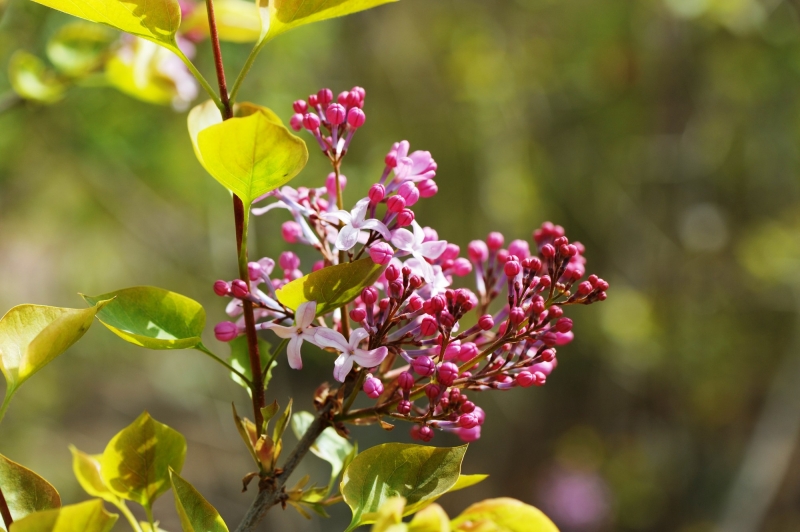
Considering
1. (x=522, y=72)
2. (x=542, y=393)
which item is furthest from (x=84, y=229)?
(x=542, y=393)

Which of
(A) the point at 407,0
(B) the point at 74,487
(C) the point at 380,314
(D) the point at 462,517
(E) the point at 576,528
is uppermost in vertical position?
(A) the point at 407,0

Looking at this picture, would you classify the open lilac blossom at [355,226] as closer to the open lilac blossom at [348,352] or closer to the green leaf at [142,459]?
the open lilac blossom at [348,352]

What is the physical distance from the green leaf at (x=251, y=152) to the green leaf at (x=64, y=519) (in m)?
0.22

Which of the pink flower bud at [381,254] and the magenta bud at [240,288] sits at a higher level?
the pink flower bud at [381,254]

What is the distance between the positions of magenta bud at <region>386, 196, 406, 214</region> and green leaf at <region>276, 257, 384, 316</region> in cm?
6

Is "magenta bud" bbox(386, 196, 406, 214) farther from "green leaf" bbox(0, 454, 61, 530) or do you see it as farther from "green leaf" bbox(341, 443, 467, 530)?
"green leaf" bbox(0, 454, 61, 530)

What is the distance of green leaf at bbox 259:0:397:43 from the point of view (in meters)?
0.46

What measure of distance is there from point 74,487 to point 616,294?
3185mm

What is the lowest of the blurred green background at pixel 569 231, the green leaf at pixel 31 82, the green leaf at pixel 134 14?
the blurred green background at pixel 569 231

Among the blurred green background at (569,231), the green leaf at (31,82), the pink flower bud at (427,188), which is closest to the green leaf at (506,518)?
the pink flower bud at (427,188)

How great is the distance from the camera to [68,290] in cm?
381

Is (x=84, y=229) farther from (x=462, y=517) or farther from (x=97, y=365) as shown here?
(x=462, y=517)

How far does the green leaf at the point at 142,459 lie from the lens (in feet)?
1.85

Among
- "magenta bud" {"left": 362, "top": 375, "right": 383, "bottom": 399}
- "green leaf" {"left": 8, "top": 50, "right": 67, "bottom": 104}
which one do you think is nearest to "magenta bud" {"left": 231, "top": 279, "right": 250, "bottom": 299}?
"magenta bud" {"left": 362, "top": 375, "right": 383, "bottom": 399}
